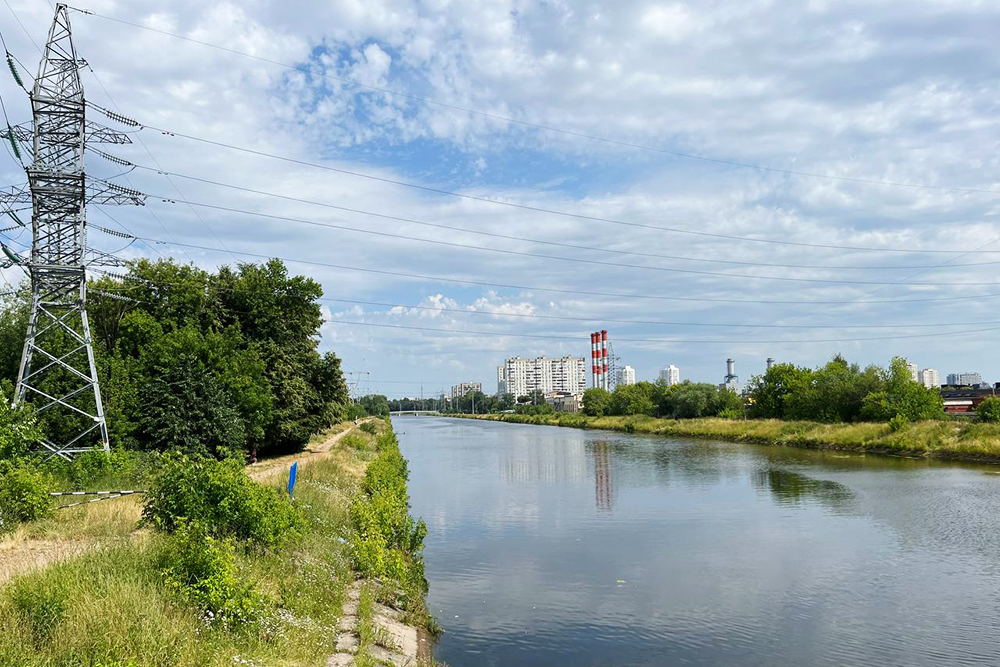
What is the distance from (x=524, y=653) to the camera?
1334cm

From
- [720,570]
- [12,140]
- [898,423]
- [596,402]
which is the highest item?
[12,140]

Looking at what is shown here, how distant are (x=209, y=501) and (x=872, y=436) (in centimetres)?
5086

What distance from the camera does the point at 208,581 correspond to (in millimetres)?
9359

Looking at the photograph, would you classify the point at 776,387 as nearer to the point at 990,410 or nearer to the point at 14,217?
the point at 990,410

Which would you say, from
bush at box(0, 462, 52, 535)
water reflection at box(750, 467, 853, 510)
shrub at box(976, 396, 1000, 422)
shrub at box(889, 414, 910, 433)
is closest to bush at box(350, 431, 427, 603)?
bush at box(0, 462, 52, 535)

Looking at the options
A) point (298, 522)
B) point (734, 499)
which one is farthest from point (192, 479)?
point (734, 499)

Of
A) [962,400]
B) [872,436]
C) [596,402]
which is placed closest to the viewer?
[872,436]

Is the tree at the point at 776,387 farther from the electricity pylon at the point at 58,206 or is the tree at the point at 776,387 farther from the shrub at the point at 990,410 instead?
the electricity pylon at the point at 58,206

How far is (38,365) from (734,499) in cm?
2820

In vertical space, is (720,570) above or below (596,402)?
below

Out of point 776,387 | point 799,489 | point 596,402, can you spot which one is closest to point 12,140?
point 799,489

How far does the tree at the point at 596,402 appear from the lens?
129 metres

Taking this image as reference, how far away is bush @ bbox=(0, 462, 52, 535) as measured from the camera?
1421 cm

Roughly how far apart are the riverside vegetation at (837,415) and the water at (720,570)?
9002 mm
